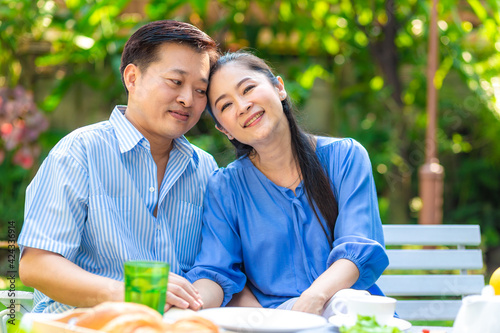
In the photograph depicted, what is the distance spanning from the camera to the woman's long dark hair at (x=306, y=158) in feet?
7.19

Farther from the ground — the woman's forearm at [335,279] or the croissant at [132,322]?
the croissant at [132,322]

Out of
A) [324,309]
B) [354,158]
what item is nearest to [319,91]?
[354,158]

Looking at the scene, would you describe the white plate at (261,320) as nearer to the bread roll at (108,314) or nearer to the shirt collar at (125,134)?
the bread roll at (108,314)

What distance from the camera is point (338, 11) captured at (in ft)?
20.7

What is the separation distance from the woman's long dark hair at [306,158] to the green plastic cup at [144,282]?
3.51 feet

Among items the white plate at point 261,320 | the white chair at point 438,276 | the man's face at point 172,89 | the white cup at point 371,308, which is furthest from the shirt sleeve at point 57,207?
the white chair at point 438,276

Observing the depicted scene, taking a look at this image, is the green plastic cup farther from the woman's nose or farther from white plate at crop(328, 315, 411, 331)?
the woman's nose

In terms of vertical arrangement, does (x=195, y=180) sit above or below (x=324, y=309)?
above

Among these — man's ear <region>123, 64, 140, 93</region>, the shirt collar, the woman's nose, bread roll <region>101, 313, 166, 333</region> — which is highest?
man's ear <region>123, 64, 140, 93</region>

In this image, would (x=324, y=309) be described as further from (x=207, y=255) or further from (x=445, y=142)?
(x=445, y=142)

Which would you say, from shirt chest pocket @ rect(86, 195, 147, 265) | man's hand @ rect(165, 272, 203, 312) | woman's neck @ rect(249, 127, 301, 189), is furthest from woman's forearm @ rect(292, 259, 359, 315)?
shirt chest pocket @ rect(86, 195, 147, 265)

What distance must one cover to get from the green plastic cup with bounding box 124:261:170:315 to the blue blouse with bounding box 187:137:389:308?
80cm

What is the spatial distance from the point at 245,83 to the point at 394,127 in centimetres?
431

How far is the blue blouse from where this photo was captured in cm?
204
